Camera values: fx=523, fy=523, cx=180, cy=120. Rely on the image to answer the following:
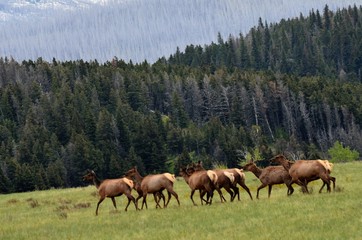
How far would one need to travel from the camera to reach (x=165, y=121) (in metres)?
167

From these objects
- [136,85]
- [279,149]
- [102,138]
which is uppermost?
[136,85]

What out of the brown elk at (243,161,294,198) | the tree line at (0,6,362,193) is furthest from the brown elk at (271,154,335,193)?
the tree line at (0,6,362,193)

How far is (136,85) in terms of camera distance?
187 m

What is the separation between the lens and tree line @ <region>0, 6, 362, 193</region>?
129m

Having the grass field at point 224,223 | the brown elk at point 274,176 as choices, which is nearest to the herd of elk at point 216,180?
the brown elk at point 274,176

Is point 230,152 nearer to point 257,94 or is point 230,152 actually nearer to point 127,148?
point 127,148

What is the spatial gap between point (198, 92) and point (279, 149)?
4917 centimetres

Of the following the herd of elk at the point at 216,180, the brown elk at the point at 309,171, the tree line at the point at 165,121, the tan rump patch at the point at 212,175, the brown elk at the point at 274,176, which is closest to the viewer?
the brown elk at the point at 309,171

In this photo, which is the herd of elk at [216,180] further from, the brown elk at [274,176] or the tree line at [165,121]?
the tree line at [165,121]

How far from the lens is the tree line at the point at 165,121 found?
129125 millimetres

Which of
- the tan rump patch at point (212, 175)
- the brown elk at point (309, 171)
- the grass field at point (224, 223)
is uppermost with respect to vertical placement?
the tan rump patch at point (212, 175)

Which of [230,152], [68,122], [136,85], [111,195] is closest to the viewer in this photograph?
[111,195]

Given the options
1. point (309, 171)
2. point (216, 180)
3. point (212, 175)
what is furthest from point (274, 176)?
point (212, 175)

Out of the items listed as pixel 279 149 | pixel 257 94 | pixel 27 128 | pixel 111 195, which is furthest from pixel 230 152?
pixel 111 195
